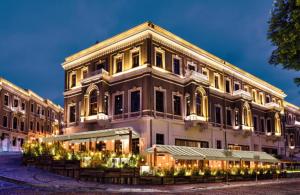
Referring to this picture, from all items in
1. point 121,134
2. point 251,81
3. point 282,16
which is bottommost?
point 121,134

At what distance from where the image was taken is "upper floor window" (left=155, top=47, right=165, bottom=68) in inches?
1213

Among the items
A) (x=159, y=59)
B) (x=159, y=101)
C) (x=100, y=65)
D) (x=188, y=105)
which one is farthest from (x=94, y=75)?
(x=188, y=105)

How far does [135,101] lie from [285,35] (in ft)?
65.1

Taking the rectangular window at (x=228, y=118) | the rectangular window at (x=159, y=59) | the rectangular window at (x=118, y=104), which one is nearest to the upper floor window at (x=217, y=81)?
the rectangular window at (x=228, y=118)

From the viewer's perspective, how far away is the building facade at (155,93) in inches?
1166

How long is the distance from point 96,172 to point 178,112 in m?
12.0

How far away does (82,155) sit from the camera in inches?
963

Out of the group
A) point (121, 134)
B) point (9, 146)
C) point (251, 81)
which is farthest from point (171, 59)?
point (9, 146)

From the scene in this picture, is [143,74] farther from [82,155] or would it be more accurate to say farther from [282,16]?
[282,16]

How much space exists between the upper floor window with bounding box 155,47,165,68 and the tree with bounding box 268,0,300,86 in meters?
18.6

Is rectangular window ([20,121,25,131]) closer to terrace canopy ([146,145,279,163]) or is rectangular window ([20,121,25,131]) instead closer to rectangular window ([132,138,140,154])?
rectangular window ([132,138,140,154])

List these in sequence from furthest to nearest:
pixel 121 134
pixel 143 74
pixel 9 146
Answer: pixel 9 146, pixel 143 74, pixel 121 134

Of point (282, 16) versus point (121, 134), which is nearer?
point (282, 16)

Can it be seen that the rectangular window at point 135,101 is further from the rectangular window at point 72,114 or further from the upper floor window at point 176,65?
the rectangular window at point 72,114
